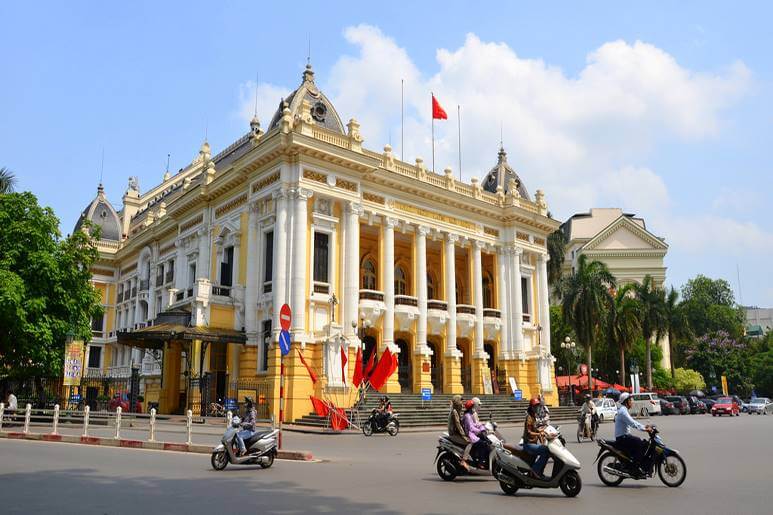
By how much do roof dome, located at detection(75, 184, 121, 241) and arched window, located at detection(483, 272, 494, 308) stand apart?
3455 cm

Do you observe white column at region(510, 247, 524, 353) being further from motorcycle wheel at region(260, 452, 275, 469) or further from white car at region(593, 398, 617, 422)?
motorcycle wheel at region(260, 452, 275, 469)

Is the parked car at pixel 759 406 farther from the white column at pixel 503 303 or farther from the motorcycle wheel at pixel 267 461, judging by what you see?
the motorcycle wheel at pixel 267 461

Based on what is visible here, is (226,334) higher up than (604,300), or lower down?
lower down

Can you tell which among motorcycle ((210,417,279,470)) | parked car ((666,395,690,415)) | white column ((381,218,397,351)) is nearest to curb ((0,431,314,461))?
motorcycle ((210,417,279,470))

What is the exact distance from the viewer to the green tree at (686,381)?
61.9 metres

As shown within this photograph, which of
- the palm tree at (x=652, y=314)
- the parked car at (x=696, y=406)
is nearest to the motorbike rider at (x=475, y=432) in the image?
the parked car at (x=696, y=406)

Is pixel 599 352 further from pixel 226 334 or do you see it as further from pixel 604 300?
pixel 226 334

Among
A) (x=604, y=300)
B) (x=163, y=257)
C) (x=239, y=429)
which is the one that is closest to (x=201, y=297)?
(x=163, y=257)

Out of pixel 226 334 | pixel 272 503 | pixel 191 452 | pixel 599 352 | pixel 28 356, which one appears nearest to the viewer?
pixel 272 503

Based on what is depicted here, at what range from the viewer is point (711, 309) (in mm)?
75562

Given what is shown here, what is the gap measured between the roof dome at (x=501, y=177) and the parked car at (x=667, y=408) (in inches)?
695

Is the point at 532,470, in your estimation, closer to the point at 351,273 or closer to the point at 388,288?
the point at 351,273

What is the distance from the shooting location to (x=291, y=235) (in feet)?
98.5

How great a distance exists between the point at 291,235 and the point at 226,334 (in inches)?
216
